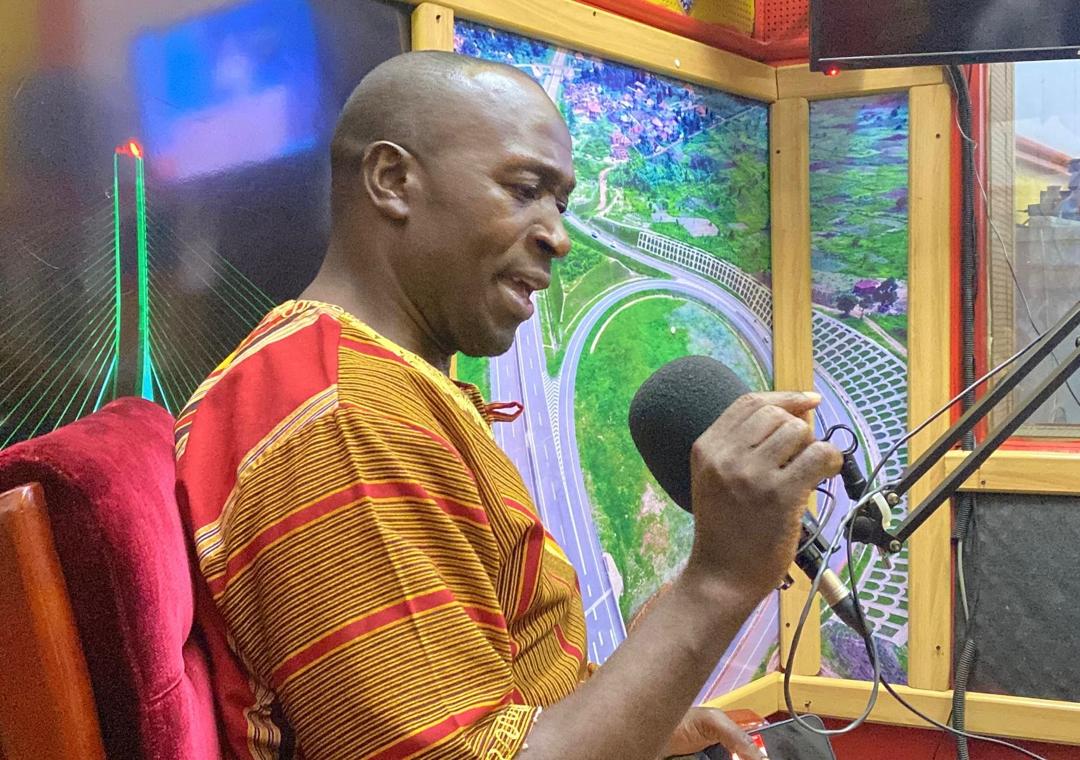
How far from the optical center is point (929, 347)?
102 inches

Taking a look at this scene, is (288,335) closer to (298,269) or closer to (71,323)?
(71,323)

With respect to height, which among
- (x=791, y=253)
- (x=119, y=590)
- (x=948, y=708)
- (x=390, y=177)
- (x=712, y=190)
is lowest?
(x=948, y=708)

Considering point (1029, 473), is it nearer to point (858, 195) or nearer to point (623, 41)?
point (858, 195)

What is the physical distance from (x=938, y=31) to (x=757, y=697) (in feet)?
5.48

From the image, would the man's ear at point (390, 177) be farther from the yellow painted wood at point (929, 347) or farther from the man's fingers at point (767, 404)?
the yellow painted wood at point (929, 347)

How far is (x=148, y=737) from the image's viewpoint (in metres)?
0.72

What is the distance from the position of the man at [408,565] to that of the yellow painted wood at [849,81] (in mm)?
1949

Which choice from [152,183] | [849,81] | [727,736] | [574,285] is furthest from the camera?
[849,81]

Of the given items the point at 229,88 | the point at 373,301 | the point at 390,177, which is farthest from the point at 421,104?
the point at 229,88

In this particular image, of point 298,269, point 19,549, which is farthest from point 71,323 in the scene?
point 19,549

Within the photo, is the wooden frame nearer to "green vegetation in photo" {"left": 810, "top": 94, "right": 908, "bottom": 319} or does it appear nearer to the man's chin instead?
"green vegetation in photo" {"left": 810, "top": 94, "right": 908, "bottom": 319}

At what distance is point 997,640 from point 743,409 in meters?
1.97

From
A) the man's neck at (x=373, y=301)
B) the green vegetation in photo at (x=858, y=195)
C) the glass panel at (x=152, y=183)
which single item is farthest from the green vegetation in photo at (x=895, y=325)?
the man's neck at (x=373, y=301)

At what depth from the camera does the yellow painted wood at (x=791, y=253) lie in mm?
2740
